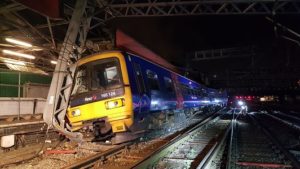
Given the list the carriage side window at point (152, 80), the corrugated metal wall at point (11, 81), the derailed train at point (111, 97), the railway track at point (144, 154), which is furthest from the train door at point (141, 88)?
the corrugated metal wall at point (11, 81)

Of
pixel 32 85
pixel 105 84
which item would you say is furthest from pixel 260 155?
pixel 32 85

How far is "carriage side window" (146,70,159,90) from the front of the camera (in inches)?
424

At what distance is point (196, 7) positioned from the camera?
625 inches

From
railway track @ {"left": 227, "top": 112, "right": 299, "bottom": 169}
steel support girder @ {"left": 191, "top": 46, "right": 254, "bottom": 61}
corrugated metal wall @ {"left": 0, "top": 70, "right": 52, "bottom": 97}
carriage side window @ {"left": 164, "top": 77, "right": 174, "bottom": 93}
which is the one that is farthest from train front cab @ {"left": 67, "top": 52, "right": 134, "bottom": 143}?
steel support girder @ {"left": 191, "top": 46, "right": 254, "bottom": 61}

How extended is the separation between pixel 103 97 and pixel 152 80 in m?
2.65

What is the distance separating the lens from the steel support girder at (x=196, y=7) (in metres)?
15.4

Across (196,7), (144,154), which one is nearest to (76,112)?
(144,154)

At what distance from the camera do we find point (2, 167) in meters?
7.47

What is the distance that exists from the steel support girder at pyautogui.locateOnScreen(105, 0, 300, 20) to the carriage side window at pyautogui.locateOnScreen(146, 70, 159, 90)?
5.40 m

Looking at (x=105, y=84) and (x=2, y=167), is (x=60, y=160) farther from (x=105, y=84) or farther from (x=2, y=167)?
(x=105, y=84)

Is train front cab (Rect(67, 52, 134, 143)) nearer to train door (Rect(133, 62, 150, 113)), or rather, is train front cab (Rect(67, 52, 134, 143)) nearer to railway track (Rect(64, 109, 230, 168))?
train door (Rect(133, 62, 150, 113))

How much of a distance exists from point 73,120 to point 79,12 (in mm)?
4635

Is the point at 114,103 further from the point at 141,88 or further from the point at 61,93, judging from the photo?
the point at 61,93

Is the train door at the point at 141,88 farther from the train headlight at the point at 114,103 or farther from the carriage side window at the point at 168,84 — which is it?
the carriage side window at the point at 168,84
